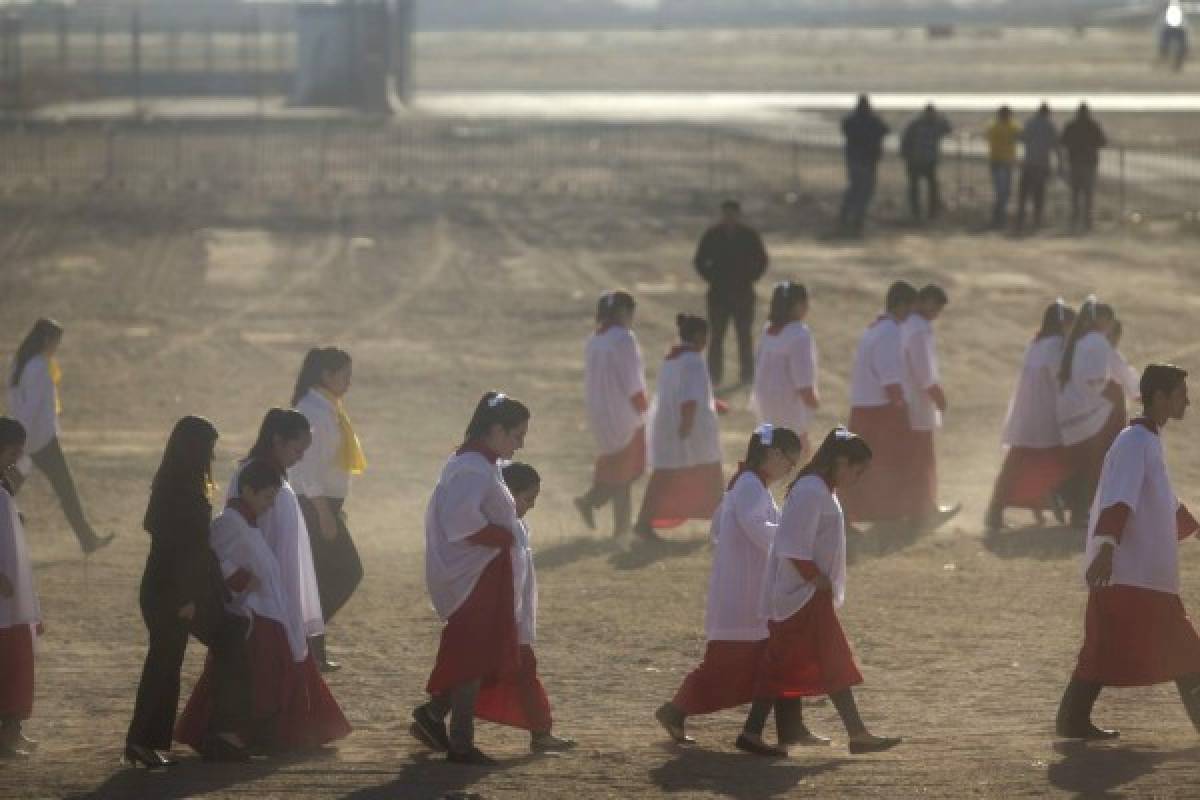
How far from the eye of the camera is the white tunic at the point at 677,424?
16891mm

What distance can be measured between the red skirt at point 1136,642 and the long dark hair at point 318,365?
13.5 feet

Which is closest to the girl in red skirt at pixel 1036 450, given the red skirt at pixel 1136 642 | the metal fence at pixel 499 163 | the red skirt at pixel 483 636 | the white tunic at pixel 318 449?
the white tunic at pixel 318 449

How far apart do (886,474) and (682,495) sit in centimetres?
141

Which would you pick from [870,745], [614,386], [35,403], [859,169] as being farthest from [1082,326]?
[859,169]

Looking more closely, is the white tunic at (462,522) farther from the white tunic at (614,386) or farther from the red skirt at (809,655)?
the white tunic at (614,386)

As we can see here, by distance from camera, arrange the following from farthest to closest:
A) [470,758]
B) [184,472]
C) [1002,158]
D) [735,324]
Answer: [1002,158] → [735,324] → [470,758] → [184,472]

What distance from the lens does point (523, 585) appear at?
11.3 m

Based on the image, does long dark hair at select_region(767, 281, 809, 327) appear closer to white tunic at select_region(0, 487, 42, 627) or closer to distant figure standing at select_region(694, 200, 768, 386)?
distant figure standing at select_region(694, 200, 768, 386)

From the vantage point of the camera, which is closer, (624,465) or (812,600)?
(812,600)

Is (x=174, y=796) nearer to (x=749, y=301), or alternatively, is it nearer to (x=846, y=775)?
(x=846, y=775)

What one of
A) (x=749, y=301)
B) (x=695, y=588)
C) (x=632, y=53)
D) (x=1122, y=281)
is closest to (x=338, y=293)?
(x=749, y=301)

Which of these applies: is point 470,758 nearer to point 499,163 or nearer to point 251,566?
point 251,566

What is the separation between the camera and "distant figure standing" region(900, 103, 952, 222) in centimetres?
3466

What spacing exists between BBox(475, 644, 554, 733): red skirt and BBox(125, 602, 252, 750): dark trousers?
1046mm
